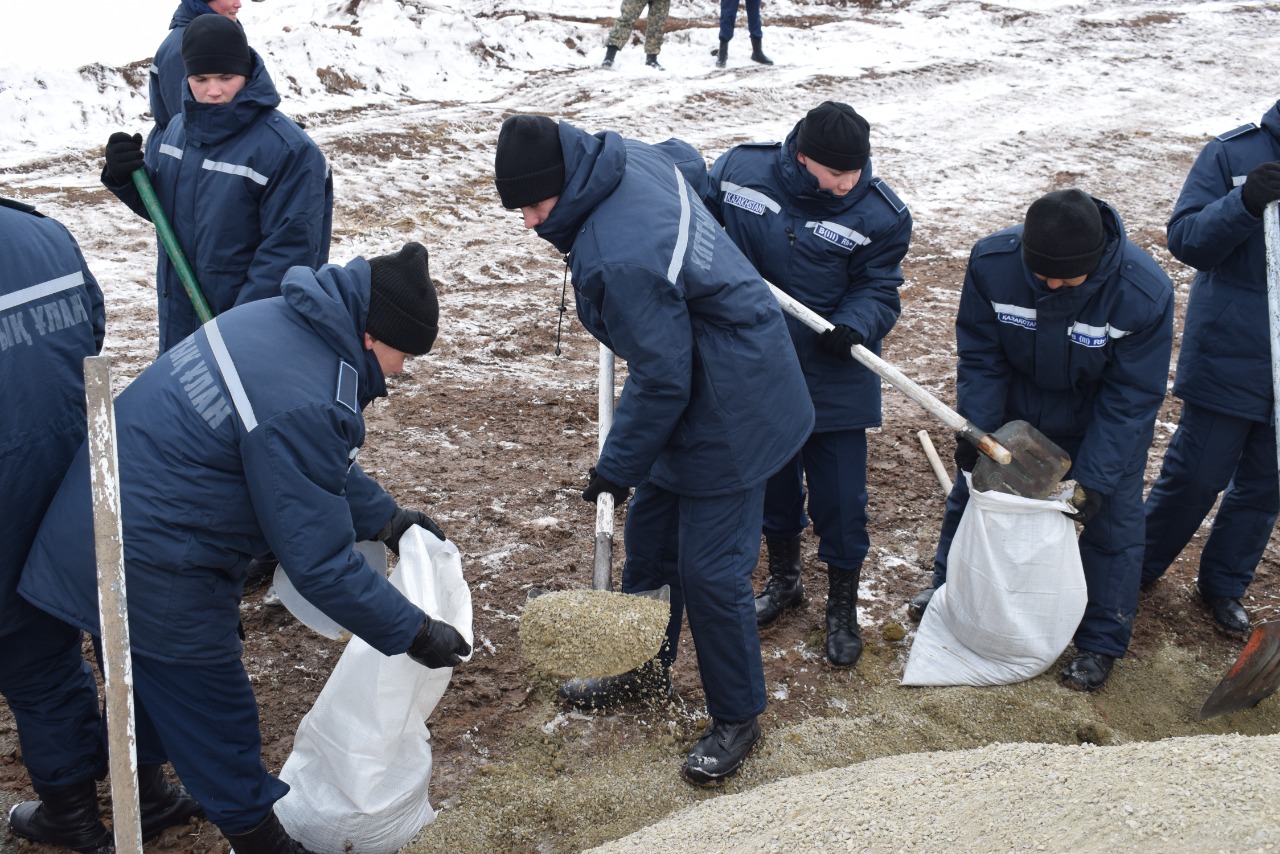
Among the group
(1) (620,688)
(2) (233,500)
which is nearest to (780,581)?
(1) (620,688)

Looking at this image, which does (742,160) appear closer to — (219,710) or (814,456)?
(814,456)

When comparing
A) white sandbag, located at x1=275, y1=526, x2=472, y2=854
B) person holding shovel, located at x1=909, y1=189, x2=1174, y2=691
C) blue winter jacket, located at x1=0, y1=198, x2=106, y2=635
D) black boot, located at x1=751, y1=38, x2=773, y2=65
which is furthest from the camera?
black boot, located at x1=751, y1=38, x2=773, y2=65

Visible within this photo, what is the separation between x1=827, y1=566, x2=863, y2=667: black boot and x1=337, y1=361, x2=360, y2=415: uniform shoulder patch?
214 cm

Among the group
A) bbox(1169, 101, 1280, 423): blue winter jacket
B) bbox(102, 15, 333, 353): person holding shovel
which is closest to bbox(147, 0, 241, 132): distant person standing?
bbox(102, 15, 333, 353): person holding shovel

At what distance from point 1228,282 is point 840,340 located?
1.47 m

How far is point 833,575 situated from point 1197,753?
1566 millimetres

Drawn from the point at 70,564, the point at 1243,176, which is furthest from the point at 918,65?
the point at 70,564

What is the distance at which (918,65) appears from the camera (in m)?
13.6

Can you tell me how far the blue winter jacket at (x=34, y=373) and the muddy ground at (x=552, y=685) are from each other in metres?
1.04

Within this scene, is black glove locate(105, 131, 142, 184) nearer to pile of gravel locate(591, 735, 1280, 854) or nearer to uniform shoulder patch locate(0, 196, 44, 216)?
uniform shoulder patch locate(0, 196, 44, 216)

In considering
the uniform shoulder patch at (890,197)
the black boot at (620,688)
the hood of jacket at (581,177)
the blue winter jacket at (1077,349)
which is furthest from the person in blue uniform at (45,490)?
the blue winter jacket at (1077,349)

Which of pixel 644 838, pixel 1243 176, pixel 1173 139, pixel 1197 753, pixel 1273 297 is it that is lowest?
pixel 1173 139

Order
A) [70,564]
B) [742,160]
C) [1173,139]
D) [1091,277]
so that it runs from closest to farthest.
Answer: [70,564] < [1091,277] < [742,160] < [1173,139]

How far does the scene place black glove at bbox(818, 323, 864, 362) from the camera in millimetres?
3547
